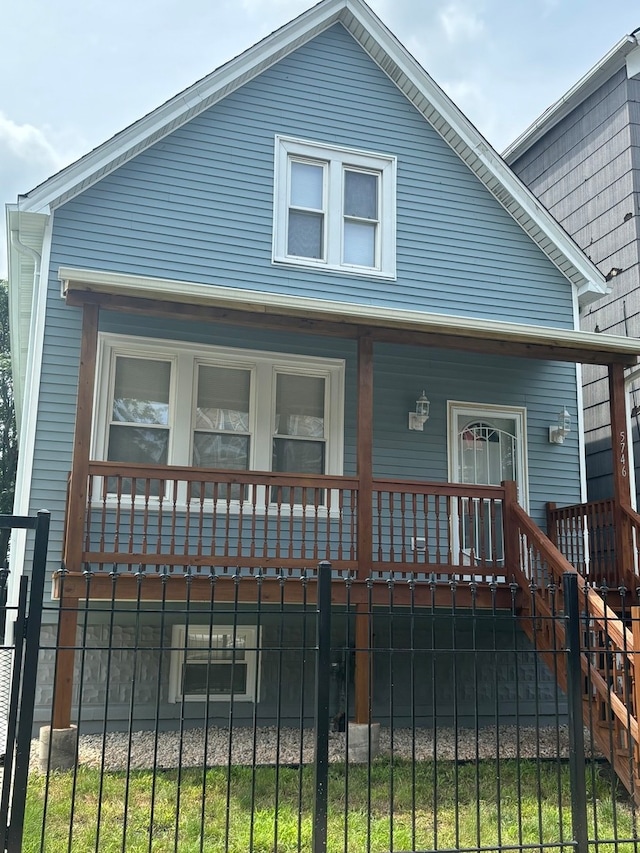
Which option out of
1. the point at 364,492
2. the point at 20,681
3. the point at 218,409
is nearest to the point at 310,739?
the point at 364,492

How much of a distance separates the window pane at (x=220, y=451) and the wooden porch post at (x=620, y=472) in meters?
4.35

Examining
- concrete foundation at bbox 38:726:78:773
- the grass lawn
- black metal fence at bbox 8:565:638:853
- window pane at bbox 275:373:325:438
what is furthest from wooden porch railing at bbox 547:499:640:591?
concrete foundation at bbox 38:726:78:773

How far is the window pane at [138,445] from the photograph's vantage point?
9.77 meters

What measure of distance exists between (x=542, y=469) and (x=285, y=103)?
6.06 m

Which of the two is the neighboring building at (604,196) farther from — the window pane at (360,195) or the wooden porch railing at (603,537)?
the window pane at (360,195)

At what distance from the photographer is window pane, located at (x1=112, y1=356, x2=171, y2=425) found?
9906 mm

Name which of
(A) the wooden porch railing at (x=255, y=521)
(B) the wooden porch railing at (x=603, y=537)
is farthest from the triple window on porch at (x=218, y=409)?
(B) the wooden porch railing at (x=603, y=537)

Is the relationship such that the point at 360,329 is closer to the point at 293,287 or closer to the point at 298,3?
the point at 293,287

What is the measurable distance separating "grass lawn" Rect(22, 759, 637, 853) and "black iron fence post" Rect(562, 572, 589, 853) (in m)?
0.11

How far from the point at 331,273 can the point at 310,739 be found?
5823 millimetres

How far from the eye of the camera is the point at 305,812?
6324mm

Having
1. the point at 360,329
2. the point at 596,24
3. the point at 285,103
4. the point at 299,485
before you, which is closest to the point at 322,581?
the point at 299,485

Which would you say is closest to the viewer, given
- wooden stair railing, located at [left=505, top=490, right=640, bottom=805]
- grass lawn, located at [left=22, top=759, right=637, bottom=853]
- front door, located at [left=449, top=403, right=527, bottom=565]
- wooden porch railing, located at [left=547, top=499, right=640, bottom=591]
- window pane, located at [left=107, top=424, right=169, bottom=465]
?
grass lawn, located at [left=22, top=759, right=637, bottom=853]

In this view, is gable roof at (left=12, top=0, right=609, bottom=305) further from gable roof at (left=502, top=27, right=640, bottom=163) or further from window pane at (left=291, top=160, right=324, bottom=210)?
gable roof at (left=502, top=27, right=640, bottom=163)
